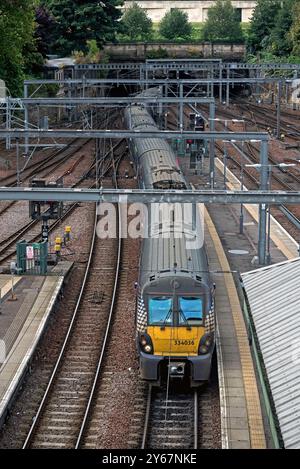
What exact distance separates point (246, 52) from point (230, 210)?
7505 cm

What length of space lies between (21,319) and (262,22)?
94.0m

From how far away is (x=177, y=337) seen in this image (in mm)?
18438

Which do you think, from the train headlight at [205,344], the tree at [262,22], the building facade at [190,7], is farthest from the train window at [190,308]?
the building facade at [190,7]

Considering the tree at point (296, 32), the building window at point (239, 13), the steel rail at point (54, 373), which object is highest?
the building window at point (239, 13)

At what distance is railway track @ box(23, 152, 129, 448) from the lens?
17.1m

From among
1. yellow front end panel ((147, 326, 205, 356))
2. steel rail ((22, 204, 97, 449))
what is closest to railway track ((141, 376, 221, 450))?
yellow front end panel ((147, 326, 205, 356))

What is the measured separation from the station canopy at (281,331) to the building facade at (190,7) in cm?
11244

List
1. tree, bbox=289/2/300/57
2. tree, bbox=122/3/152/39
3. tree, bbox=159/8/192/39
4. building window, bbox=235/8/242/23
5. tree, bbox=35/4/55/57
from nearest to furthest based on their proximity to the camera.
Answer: tree, bbox=35/4/55/57, tree, bbox=289/2/300/57, tree, bbox=122/3/152/39, tree, bbox=159/8/192/39, building window, bbox=235/8/242/23

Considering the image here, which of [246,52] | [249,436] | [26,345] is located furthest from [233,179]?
[246,52]

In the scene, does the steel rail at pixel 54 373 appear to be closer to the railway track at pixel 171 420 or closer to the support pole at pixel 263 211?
the railway track at pixel 171 420

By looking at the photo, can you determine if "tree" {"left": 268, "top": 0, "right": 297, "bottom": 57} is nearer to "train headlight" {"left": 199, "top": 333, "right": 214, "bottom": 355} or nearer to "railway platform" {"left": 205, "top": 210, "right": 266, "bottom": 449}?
"railway platform" {"left": 205, "top": 210, "right": 266, "bottom": 449}

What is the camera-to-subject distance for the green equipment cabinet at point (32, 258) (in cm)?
2681

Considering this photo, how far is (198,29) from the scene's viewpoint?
128 metres

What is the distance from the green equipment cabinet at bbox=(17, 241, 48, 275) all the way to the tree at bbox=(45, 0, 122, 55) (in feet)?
194
